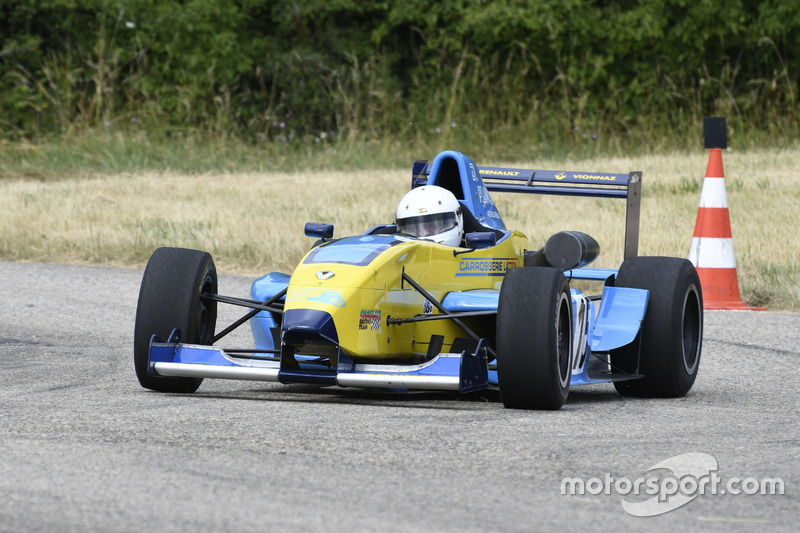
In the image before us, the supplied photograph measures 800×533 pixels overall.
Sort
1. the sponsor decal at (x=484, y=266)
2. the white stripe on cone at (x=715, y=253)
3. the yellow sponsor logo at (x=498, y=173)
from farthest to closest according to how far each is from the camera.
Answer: the white stripe on cone at (x=715, y=253), the yellow sponsor logo at (x=498, y=173), the sponsor decal at (x=484, y=266)

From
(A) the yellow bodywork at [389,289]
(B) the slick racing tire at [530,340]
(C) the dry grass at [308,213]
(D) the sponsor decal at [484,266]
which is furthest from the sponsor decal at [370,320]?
(C) the dry grass at [308,213]

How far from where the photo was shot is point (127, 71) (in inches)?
1054

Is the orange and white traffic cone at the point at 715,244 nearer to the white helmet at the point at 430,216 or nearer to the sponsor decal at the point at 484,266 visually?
the sponsor decal at the point at 484,266

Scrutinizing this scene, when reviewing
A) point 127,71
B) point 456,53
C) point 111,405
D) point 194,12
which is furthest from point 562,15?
point 111,405

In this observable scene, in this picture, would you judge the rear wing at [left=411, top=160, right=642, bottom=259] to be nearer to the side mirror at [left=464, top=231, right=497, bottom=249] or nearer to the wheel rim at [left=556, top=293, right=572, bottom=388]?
the side mirror at [left=464, top=231, right=497, bottom=249]

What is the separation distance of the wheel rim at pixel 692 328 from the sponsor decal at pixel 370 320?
76.3 inches

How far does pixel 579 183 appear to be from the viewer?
27.6 feet

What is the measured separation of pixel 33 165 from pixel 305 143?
16.1 feet

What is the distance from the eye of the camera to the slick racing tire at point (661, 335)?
23.0 feet

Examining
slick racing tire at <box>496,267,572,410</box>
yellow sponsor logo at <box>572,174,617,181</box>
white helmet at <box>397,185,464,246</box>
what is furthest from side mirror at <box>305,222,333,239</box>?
yellow sponsor logo at <box>572,174,617,181</box>
